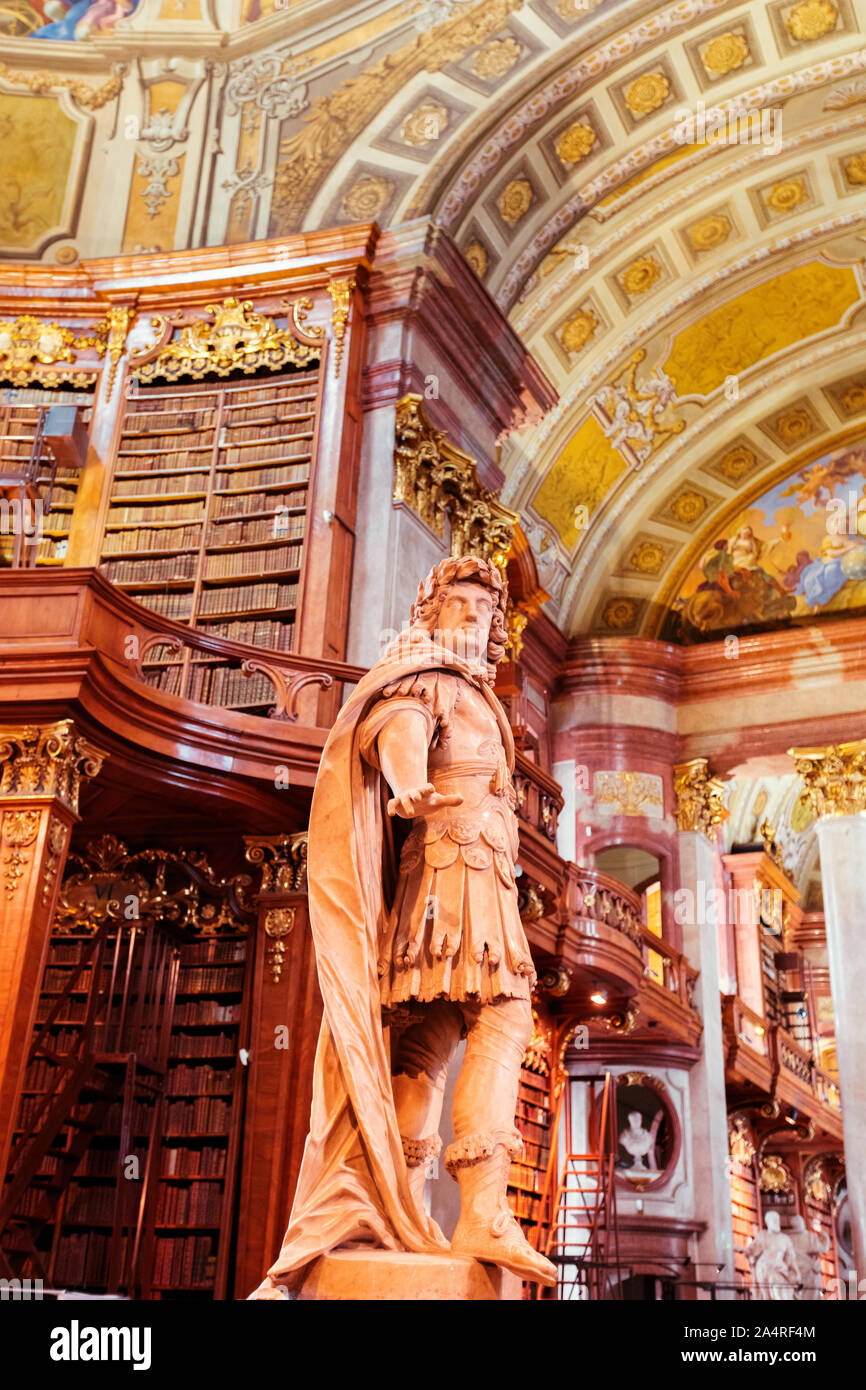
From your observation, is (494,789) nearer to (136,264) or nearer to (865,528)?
(136,264)

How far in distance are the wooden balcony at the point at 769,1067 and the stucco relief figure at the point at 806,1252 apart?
154 centimetres

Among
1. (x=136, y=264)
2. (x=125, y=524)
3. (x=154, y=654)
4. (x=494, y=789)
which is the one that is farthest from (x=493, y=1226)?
(x=136, y=264)

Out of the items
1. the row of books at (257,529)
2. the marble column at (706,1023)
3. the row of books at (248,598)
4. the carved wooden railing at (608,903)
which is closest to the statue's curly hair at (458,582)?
the row of books at (248,598)

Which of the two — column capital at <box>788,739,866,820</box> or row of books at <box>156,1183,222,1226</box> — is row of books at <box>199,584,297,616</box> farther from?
column capital at <box>788,739,866,820</box>

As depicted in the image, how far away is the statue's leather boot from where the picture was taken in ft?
9.21

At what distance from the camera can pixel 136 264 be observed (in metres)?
11.0

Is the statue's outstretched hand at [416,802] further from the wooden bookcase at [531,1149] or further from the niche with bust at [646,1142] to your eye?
the niche with bust at [646,1142]

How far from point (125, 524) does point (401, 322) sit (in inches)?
108

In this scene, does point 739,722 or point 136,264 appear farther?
point 739,722

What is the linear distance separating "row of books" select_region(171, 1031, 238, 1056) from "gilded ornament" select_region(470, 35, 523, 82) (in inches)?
Result: 324

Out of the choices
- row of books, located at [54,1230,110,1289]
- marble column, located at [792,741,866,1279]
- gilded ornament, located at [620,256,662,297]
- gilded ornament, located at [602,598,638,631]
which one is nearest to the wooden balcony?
marble column, located at [792,741,866,1279]

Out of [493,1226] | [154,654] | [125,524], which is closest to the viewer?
[493,1226]

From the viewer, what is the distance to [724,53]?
11969 mm

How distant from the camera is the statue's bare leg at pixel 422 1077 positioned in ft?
10.4
